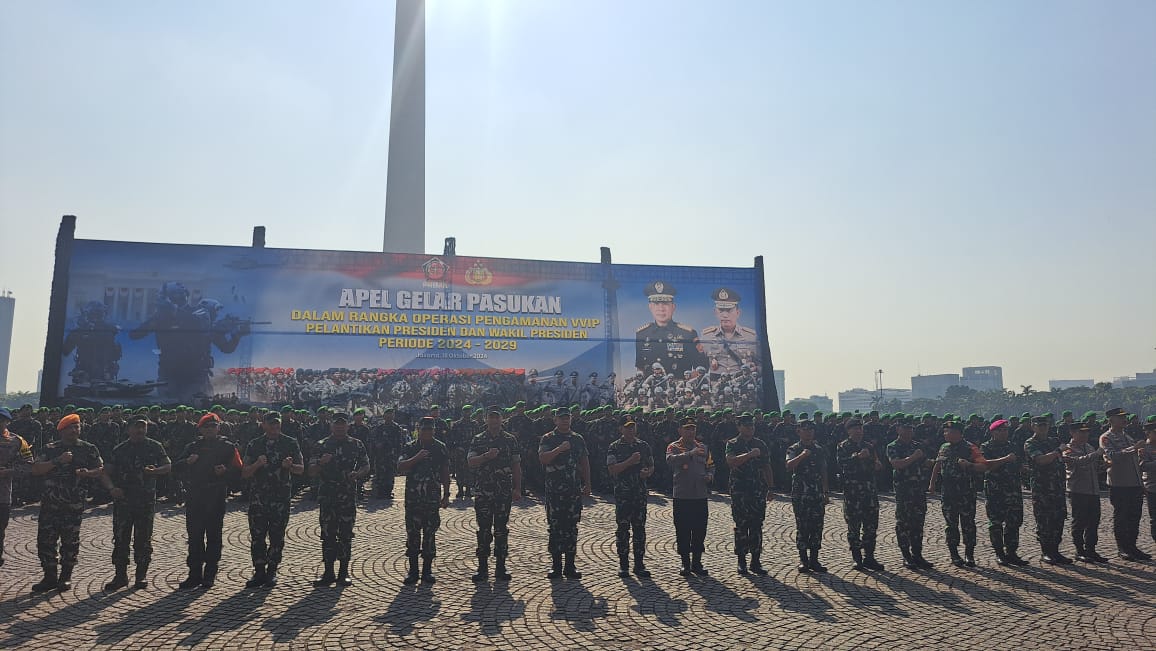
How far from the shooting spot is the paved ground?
5.20 m

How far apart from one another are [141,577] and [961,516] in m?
9.43

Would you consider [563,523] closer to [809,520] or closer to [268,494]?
[809,520]

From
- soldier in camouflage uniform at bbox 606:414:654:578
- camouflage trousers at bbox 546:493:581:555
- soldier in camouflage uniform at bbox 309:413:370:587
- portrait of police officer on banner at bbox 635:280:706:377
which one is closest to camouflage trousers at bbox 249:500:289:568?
soldier in camouflage uniform at bbox 309:413:370:587

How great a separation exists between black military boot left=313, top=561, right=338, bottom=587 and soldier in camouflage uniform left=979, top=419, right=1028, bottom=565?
780cm

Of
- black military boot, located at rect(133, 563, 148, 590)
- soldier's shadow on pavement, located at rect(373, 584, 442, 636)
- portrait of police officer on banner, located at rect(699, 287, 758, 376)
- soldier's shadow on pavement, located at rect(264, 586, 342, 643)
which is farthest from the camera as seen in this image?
portrait of police officer on banner, located at rect(699, 287, 758, 376)

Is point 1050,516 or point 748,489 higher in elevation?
point 748,489

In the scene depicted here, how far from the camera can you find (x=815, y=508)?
7637mm

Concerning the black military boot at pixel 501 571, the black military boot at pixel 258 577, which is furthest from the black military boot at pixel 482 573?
the black military boot at pixel 258 577

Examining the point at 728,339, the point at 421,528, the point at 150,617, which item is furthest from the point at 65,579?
the point at 728,339

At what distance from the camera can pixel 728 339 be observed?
3112 cm

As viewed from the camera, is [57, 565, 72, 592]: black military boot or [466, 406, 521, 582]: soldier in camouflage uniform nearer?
[57, 565, 72, 592]: black military boot

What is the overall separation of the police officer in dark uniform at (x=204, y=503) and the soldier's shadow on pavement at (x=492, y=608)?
2.82 meters

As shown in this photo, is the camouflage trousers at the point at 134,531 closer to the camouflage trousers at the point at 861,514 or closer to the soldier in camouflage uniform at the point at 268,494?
the soldier in camouflage uniform at the point at 268,494

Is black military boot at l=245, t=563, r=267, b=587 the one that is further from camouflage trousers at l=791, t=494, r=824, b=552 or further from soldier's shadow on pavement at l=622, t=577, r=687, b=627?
camouflage trousers at l=791, t=494, r=824, b=552
